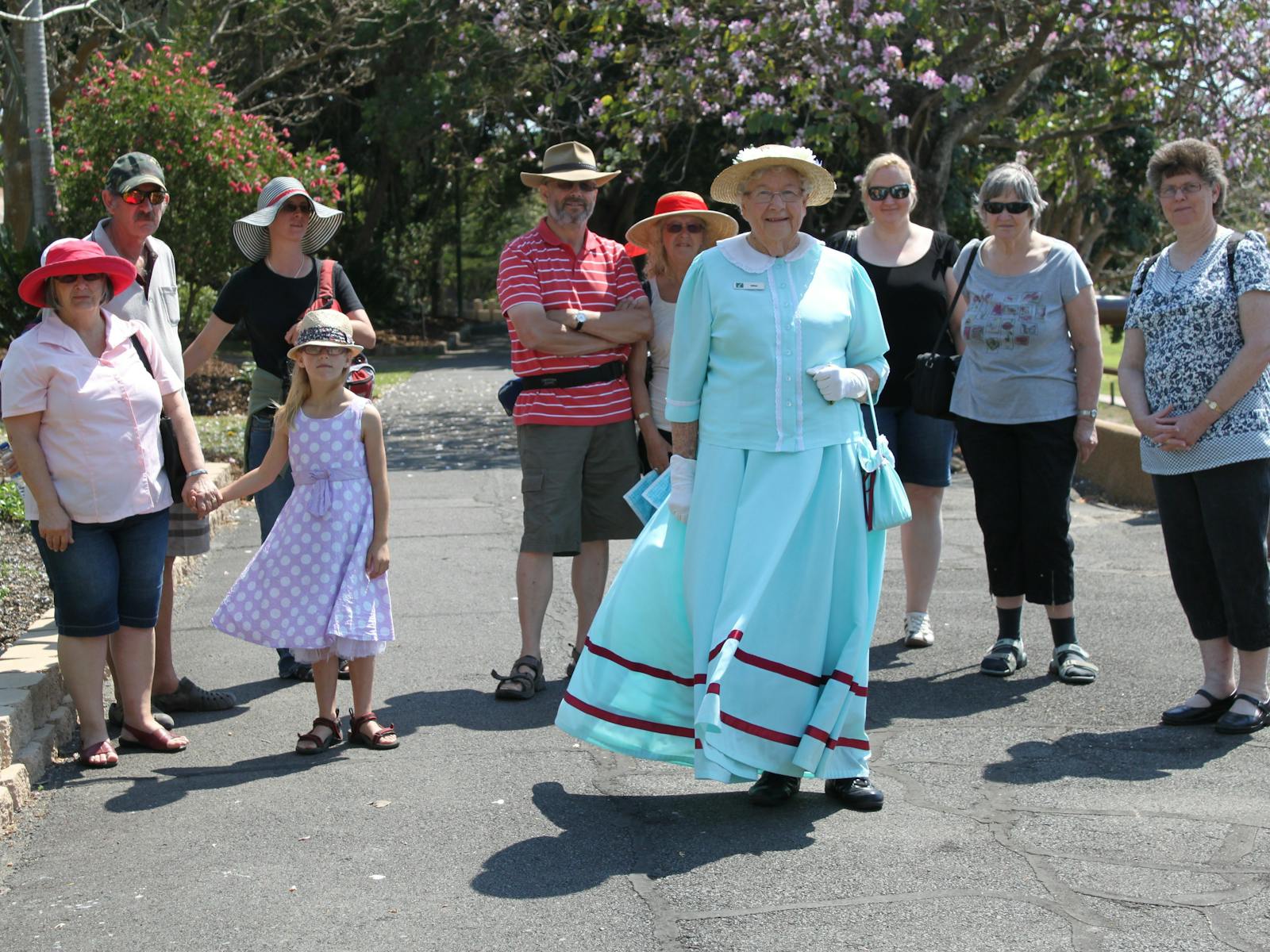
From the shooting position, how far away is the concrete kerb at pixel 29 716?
184 inches

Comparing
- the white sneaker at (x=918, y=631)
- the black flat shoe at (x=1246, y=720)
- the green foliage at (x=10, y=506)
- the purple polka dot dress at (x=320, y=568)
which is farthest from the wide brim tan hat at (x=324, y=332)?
the green foliage at (x=10, y=506)

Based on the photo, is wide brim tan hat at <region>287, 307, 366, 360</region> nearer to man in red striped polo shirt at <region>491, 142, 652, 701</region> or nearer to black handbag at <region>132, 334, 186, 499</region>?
black handbag at <region>132, 334, 186, 499</region>

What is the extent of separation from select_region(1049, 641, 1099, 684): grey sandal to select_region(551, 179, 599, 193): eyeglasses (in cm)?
278

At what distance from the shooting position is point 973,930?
3.66m

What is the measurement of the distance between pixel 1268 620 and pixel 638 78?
10289 millimetres

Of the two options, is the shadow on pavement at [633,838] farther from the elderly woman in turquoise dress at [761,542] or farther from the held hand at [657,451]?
the held hand at [657,451]

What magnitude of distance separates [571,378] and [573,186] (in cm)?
78

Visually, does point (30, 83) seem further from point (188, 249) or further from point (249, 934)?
point (249, 934)

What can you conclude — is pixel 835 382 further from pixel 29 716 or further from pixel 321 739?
pixel 29 716

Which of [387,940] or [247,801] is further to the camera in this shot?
[247,801]

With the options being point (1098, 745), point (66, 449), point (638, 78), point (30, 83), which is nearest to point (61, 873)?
point (66, 449)

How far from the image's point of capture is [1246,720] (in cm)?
532

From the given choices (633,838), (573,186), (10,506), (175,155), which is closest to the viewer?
(633,838)

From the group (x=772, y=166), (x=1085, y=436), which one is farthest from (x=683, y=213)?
(x=1085, y=436)
